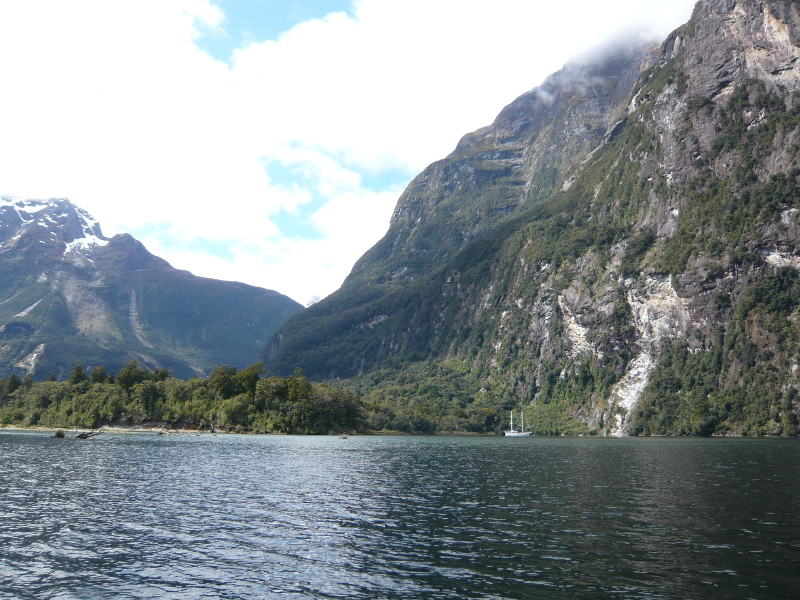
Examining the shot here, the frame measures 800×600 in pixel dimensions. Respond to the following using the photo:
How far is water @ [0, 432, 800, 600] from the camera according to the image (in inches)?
993

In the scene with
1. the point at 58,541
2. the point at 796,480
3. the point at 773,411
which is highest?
the point at 773,411

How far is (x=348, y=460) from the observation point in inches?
3420

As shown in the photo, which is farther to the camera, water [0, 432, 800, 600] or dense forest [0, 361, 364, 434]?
dense forest [0, 361, 364, 434]

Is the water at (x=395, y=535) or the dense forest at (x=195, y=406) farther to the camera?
the dense forest at (x=195, y=406)

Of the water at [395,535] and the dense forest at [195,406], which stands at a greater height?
the dense forest at [195,406]

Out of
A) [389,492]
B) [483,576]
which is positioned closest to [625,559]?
[483,576]

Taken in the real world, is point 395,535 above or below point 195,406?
below

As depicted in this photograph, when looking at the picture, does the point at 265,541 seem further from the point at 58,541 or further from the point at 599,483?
the point at 599,483

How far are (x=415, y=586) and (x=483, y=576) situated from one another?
3.28 metres

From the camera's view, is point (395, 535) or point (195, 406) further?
point (195, 406)

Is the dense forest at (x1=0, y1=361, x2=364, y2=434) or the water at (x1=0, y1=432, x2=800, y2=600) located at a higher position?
the dense forest at (x1=0, y1=361, x2=364, y2=434)

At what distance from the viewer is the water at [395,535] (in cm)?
2523

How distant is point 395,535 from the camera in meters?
35.2

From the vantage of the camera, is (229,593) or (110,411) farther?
(110,411)
